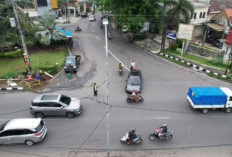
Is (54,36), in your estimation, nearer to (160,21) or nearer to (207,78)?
(160,21)

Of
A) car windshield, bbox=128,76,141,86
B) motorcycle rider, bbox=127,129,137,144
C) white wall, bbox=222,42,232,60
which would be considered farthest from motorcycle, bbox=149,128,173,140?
white wall, bbox=222,42,232,60

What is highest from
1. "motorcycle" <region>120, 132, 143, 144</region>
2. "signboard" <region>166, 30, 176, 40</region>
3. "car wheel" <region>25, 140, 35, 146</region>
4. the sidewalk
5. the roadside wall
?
"signboard" <region>166, 30, 176, 40</region>

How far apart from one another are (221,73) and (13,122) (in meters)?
23.5

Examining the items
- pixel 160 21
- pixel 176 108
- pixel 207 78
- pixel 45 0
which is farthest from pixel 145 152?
pixel 45 0

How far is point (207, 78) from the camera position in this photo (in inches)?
903

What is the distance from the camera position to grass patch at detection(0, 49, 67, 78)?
81.1 ft

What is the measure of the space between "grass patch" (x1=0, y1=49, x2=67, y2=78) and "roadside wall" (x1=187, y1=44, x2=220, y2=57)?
67.3 ft

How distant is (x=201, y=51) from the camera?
30203 millimetres

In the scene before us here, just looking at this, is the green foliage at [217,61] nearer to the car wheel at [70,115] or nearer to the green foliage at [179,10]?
the green foliage at [179,10]

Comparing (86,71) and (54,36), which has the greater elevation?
(54,36)

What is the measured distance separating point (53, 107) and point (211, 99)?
1317cm

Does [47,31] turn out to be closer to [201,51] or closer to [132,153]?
[132,153]

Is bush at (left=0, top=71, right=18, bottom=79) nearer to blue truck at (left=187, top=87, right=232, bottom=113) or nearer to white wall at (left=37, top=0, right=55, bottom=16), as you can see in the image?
blue truck at (left=187, top=87, right=232, bottom=113)

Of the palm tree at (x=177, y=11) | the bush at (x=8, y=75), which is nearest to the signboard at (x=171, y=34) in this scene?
the palm tree at (x=177, y=11)
